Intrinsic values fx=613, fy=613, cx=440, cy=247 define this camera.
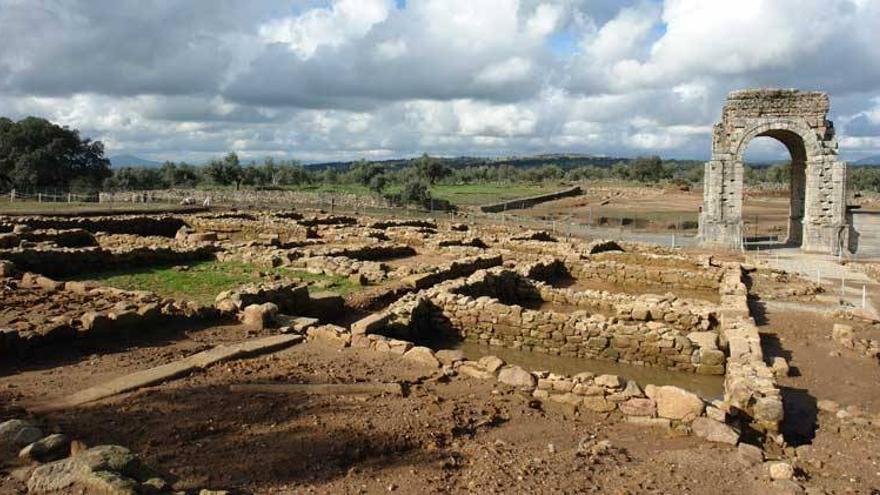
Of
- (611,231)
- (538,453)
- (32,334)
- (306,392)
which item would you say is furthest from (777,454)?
(611,231)

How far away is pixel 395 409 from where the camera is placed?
698 cm

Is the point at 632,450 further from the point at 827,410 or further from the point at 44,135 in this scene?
the point at 44,135

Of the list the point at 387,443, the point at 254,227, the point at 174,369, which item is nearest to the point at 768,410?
the point at 387,443

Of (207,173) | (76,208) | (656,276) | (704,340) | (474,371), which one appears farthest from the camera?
(207,173)

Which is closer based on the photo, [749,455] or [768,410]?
[749,455]

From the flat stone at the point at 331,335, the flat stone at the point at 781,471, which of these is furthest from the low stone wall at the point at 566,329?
the flat stone at the point at 781,471

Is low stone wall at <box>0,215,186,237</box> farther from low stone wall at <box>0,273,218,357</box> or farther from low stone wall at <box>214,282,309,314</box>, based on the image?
Answer: low stone wall at <box>214,282,309,314</box>

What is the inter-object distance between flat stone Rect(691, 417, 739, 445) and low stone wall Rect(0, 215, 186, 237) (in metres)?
24.8

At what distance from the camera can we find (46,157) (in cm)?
5309

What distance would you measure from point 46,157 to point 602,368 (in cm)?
5693

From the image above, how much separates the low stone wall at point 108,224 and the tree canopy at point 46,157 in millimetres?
30081

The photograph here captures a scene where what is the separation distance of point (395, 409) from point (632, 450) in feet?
8.53

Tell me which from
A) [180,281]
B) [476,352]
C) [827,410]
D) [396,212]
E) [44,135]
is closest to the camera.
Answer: [827,410]

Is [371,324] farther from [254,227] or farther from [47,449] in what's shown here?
[254,227]
